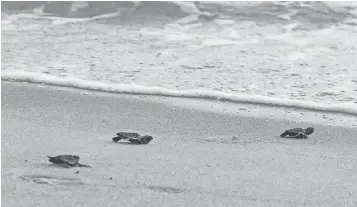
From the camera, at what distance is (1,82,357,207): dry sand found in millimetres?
2434

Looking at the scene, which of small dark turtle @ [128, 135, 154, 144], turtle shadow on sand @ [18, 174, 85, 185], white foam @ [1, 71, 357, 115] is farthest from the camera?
white foam @ [1, 71, 357, 115]

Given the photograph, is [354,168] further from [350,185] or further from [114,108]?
[114,108]

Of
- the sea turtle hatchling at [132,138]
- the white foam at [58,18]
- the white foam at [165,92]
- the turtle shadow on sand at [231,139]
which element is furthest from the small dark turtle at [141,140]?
the white foam at [58,18]

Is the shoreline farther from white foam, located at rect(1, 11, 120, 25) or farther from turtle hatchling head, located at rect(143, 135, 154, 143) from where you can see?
white foam, located at rect(1, 11, 120, 25)

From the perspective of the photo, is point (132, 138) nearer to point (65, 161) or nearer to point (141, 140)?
point (141, 140)

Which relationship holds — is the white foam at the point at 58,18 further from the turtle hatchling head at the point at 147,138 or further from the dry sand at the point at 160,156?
the turtle hatchling head at the point at 147,138

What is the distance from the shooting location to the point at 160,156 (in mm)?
3068

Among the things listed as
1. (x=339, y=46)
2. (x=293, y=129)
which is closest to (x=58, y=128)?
(x=293, y=129)

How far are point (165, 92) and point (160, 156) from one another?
1591 mm

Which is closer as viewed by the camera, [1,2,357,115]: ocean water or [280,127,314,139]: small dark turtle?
[280,127,314,139]: small dark turtle

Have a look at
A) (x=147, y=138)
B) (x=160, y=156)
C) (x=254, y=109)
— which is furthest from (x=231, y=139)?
(x=254, y=109)

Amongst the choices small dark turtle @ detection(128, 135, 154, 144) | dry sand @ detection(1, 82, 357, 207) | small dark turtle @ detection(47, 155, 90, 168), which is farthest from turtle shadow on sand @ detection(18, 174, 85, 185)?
small dark turtle @ detection(128, 135, 154, 144)

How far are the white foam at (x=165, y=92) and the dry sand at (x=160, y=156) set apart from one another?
0.47 feet

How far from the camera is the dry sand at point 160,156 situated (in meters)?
2.43
